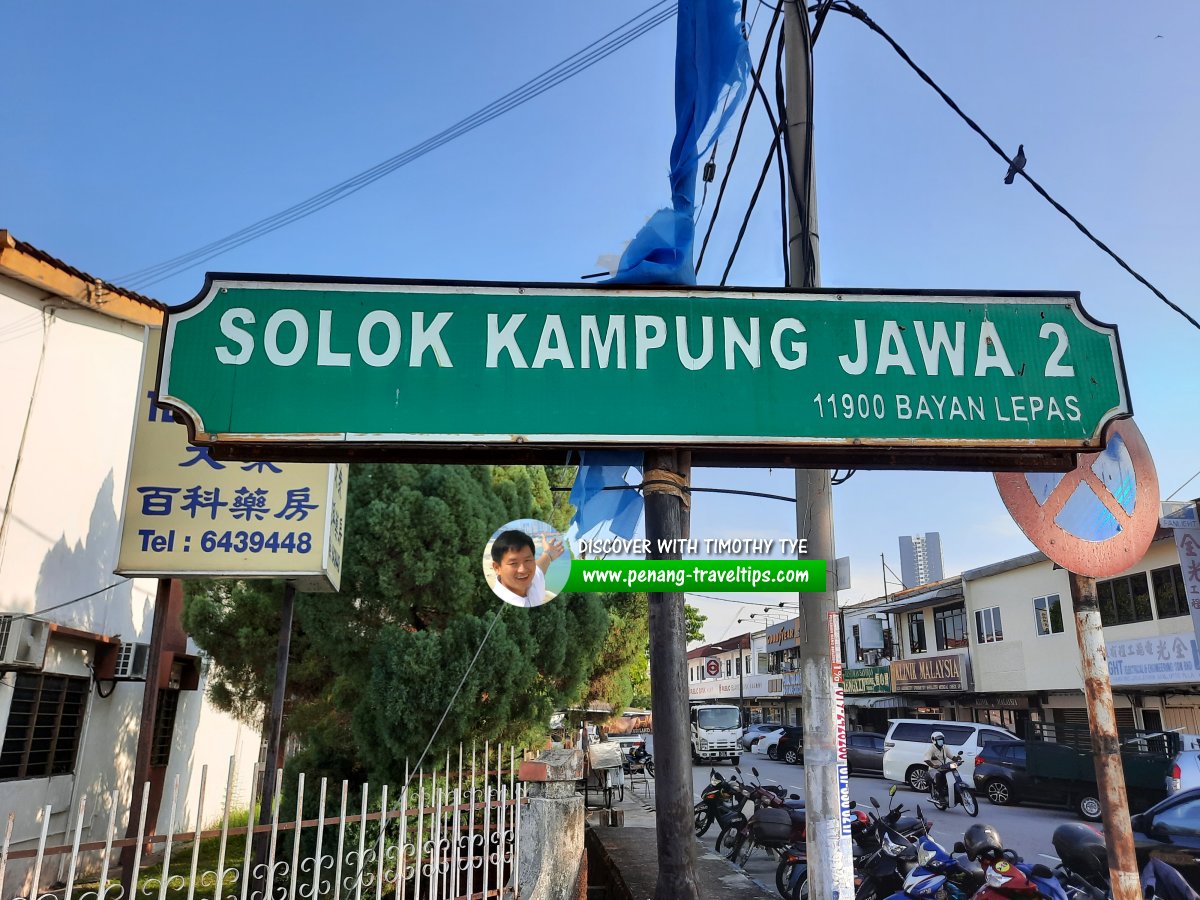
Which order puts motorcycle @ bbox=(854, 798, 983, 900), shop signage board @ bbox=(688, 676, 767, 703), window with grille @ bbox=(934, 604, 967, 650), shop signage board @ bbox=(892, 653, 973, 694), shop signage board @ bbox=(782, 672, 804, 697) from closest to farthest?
1. motorcycle @ bbox=(854, 798, 983, 900)
2. shop signage board @ bbox=(892, 653, 973, 694)
3. window with grille @ bbox=(934, 604, 967, 650)
4. shop signage board @ bbox=(782, 672, 804, 697)
5. shop signage board @ bbox=(688, 676, 767, 703)

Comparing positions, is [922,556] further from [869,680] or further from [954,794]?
[954,794]

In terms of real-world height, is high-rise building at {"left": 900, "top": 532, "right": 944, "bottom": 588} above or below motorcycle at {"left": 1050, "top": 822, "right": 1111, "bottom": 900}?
above

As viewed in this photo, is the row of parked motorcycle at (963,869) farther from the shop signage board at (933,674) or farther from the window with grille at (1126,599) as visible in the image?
the shop signage board at (933,674)

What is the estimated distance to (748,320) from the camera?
2.67m

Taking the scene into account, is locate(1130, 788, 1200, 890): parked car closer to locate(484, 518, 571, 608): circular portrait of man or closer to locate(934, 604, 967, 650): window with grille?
locate(484, 518, 571, 608): circular portrait of man

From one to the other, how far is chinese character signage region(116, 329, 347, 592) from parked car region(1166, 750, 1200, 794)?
34.8ft

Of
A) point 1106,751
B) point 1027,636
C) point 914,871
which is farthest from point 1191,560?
point 1027,636

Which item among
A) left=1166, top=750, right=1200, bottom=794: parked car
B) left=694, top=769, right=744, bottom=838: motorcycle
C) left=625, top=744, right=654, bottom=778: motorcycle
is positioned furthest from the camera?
left=625, top=744, right=654, bottom=778: motorcycle

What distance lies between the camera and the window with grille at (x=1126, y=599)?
1864 centimetres

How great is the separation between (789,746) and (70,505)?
72.9 feet

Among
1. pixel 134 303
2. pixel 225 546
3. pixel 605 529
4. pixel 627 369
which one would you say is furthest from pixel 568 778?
pixel 134 303

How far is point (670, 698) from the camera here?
2.48 meters

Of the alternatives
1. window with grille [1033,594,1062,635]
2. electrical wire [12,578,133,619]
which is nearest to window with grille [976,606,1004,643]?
window with grille [1033,594,1062,635]

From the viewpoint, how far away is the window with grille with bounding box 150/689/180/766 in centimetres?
1348
